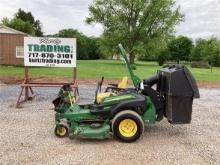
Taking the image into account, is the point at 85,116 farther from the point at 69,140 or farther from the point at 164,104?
the point at 164,104

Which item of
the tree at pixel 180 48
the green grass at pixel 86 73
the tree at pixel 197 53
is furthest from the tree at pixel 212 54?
the green grass at pixel 86 73

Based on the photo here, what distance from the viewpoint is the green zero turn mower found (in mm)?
7371

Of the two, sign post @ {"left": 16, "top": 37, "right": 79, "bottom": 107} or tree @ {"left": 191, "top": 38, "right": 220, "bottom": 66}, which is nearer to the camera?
sign post @ {"left": 16, "top": 37, "right": 79, "bottom": 107}

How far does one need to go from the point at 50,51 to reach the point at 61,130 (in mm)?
4964

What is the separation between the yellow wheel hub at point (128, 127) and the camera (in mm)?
7387

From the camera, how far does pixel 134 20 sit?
49.7 metres

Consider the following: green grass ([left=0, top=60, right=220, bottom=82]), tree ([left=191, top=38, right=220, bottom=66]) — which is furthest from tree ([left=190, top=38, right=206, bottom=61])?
green grass ([left=0, top=60, right=220, bottom=82])

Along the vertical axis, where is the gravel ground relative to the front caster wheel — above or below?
below

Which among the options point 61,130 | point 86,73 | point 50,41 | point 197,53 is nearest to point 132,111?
point 61,130

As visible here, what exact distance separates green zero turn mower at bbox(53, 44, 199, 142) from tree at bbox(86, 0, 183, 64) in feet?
131

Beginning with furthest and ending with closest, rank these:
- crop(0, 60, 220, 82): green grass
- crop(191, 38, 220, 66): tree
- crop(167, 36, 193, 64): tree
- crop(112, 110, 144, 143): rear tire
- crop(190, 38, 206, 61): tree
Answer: crop(167, 36, 193, 64): tree, crop(190, 38, 206, 61): tree, crop(191, 38, 220, 66): tree, crop(0, 60, 220, 82): green grass, crop(112, 110, 144, 143): rear tire

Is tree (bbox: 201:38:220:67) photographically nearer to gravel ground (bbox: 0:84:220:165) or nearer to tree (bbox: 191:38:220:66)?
tree (bbox: 191:38:220:66)

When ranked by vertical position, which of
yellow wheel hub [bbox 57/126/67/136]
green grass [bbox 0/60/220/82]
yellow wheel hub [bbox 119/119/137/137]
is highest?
yellow wheel hub [bbox 119/119/137/137]

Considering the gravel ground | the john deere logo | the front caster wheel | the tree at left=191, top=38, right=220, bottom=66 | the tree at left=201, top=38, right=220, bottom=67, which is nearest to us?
the gravel ground
